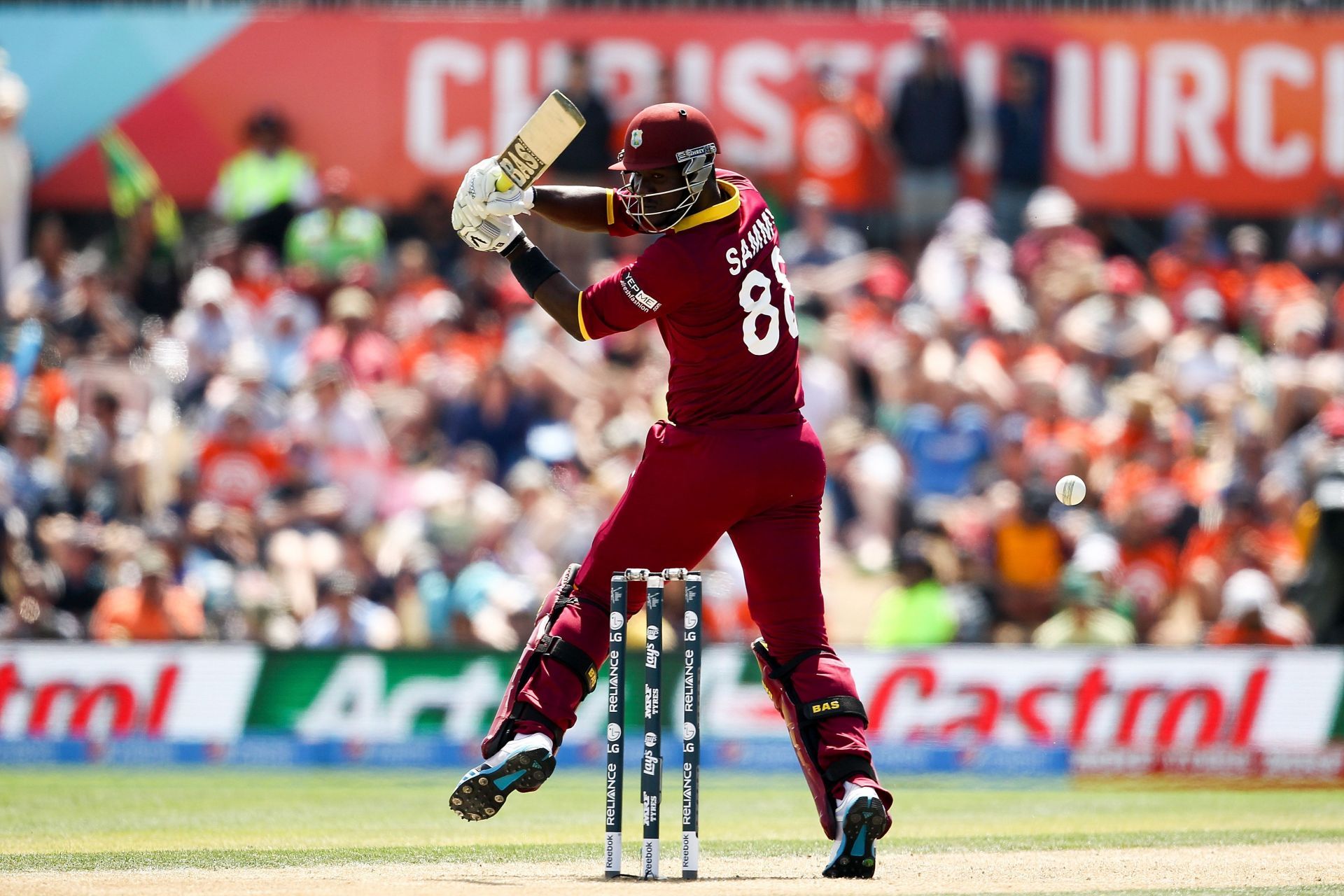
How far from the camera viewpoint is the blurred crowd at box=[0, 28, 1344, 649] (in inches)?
476

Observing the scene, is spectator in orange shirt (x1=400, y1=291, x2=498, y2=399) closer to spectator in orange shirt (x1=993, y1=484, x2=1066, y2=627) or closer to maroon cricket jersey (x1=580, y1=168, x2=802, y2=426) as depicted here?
spectator in orange shirt (x1=993, y1=484, x2=1066, y2=627)

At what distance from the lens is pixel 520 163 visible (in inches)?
252

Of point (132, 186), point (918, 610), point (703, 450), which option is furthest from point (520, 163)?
point (132, 186)

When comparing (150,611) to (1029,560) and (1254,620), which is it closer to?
(1029,560)

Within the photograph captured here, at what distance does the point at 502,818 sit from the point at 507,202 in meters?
3.22

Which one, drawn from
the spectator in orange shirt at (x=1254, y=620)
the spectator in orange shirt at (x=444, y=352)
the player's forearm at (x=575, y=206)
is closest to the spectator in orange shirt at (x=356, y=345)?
the spectator in orange shirt at (x=444, y=352)

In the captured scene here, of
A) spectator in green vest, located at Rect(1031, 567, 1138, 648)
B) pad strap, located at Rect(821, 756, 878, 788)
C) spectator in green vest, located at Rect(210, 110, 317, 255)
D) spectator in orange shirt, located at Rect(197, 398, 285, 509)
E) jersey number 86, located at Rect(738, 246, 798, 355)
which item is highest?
jersey number 86, located at Rect(738, 246, 798, 355)

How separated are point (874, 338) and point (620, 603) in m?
8.44

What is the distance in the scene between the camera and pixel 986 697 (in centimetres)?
1102

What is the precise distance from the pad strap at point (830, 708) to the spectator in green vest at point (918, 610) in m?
5.49

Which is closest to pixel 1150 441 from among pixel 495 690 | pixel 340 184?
pixel 495 690

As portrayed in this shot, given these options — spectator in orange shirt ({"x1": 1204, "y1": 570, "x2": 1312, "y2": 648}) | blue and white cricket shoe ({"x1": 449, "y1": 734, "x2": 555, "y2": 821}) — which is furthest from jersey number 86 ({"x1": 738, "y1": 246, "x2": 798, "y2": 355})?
spectator in orange shirt ({"x1": 1204, "y1": 570, "x2": 1312, "y2": 648})

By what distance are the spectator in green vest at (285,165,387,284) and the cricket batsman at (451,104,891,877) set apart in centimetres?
872

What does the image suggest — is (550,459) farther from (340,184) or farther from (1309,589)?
(1309,589)
